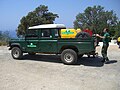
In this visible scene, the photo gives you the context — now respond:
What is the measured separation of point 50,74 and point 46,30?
334cm

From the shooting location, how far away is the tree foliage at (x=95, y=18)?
3160 inches

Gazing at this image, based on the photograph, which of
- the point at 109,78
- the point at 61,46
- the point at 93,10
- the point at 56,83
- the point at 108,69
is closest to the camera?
the point at 56,83

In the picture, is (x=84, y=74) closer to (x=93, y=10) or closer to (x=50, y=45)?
(x=50, y=45)

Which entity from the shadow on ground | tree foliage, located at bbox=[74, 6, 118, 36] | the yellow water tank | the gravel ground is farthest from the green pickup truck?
tree foliage, located at bbox=[74, 6, 118, 36]

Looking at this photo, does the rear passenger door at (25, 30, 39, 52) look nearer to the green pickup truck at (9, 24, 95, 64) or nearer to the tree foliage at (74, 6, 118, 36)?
the green pickup truck at (9, 24, 95, 64)

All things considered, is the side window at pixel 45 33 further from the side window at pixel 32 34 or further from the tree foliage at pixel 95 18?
the tree foliage at pixel 95 18

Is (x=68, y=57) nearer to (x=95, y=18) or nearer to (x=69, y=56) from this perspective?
(x=69, y=56)

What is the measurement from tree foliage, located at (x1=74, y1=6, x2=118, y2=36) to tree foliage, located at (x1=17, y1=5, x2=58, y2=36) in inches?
1398

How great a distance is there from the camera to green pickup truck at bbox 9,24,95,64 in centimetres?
980

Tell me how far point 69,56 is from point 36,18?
34326 mm

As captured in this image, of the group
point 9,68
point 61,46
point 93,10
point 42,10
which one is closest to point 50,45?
point 61,46

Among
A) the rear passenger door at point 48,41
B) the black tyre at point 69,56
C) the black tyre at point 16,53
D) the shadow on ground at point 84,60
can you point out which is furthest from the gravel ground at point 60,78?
the black tyre at point 16,53

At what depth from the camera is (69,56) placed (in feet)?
33.4

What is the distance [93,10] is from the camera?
8338 cm
